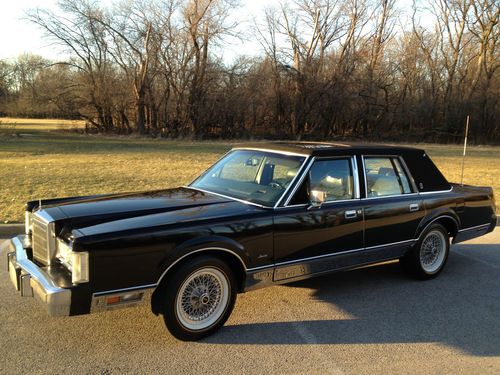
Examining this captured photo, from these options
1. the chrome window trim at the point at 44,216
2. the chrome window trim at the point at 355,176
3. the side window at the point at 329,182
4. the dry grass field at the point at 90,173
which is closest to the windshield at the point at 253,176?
the side window at the point at 329,182

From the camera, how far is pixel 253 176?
4.88m

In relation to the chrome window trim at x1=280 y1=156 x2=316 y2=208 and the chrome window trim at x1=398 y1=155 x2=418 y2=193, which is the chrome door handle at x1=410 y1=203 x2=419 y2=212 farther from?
the chrome window trim at x1=280 y1=156 x2=316 y2=208

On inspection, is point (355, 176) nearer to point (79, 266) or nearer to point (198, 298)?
point (198, 298)

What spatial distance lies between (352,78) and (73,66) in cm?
2413

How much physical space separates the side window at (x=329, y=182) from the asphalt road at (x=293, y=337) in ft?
3.61

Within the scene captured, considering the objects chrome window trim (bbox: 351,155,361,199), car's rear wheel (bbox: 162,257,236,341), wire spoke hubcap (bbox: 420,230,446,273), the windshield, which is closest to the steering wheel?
the windshield

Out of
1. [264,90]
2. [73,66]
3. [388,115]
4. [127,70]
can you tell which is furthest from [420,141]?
[73,66]

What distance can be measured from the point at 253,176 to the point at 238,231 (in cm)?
110

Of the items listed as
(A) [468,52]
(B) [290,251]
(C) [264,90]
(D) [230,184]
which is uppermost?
(A) [468,52]

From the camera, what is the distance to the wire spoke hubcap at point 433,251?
18.2ft

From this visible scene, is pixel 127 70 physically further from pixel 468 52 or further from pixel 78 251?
pixel 78 251

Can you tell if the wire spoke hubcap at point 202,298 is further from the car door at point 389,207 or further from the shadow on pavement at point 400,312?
the car door at point 389,207

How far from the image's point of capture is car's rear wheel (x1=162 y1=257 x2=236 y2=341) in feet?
12.0

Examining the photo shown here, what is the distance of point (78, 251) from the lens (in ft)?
10.7
